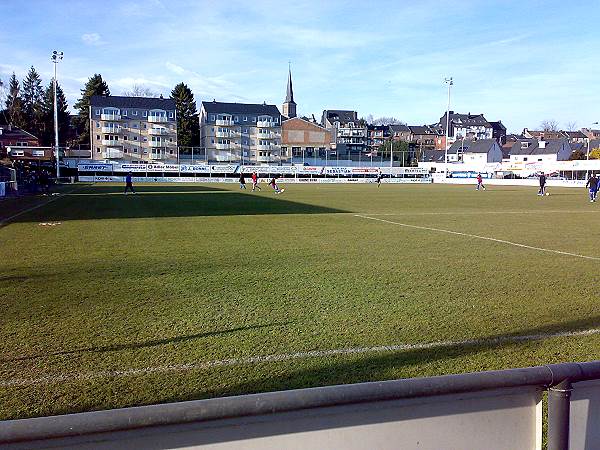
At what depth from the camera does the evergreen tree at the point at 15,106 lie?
103 m

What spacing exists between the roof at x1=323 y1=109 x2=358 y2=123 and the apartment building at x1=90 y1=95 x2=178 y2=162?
54872 mm

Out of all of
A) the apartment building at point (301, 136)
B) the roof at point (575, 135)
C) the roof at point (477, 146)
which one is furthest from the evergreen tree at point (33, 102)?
the roof at point (575, 135)

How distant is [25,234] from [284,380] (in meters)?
14.3

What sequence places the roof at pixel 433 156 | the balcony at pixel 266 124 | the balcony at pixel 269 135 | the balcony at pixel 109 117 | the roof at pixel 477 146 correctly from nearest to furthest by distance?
1. the balcony at pixel 109 117
2. the balcony at pixel 266 124
3. the balcony at pixel 269 135
4. the roof at pixel 477 146
5. the roof at pixel 433 156

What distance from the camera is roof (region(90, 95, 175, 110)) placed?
316ft

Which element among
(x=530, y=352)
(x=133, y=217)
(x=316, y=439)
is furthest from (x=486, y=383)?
(x=133, y=217)

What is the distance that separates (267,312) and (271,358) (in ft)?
5.91

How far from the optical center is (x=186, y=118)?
108m

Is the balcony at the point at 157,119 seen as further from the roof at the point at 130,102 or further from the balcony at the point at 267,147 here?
the balcony at the point at 267,147

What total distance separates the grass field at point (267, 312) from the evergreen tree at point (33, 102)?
103 meters

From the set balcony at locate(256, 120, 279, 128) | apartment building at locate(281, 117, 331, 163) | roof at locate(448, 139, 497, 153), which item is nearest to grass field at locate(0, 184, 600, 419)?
balcony at locate(256, 120, 279, 128)

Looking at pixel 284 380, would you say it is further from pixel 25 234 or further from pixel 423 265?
pixel 25 234

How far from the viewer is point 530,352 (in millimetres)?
5617

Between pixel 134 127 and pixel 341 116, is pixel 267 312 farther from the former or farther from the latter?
pixel 341 116
